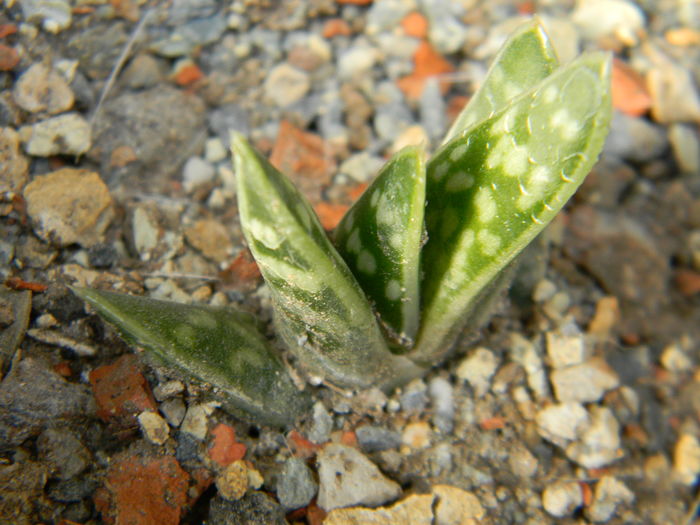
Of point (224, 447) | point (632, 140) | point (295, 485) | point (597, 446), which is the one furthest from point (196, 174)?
point (632, 140)

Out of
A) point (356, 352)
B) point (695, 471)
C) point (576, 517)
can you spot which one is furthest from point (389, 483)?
point (695, 471)

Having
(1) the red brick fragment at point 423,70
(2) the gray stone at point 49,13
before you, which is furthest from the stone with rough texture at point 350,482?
(2) the gray stone at point 49,13

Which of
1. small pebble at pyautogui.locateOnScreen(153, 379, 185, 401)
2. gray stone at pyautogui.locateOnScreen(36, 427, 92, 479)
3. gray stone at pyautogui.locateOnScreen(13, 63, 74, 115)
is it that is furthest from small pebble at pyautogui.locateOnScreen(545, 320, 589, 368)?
gray stone at pyautogui.locateOnScreen(13, 63, 74, 115)

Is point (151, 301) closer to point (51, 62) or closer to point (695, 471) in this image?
point (51, 62)

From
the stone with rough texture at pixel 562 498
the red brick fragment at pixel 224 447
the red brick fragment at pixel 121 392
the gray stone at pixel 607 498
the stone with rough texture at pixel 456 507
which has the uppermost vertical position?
the red brick fragment at pixel 121 392

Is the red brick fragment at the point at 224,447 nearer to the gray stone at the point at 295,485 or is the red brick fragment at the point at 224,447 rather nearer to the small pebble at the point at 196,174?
the gray stone at the point at 295,485

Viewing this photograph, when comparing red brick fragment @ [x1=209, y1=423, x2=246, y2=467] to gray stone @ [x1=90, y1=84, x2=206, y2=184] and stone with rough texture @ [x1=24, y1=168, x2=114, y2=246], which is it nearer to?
stone with rough texture @ [x1=24, y1=168, x2=114, y2=246]

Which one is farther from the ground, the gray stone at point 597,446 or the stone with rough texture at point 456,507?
the stone with rough texture at point 456,507
